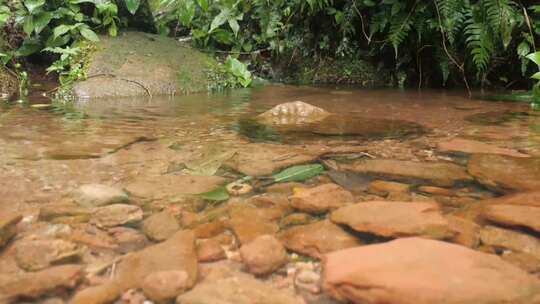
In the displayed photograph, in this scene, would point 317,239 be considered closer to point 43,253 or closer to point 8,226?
point 43,253

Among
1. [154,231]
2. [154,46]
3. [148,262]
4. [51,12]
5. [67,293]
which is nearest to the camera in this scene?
[67,293]

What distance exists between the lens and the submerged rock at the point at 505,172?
1.44 metres

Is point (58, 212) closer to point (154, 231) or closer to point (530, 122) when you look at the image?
point (154, 231)

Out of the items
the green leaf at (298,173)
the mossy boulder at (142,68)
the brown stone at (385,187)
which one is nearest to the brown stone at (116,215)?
the green leaf at (298,173)

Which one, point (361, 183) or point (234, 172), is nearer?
point (361, 183)

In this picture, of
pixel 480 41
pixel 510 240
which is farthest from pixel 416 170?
pixel 480 41

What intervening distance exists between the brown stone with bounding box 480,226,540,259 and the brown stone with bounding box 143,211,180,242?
2.48ft

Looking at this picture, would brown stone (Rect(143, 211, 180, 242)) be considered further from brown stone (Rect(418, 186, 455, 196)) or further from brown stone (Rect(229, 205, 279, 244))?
brown stone (Rect(418, 186, 455, 196))

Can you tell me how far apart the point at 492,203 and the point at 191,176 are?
94 cm

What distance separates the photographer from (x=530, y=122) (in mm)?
2492

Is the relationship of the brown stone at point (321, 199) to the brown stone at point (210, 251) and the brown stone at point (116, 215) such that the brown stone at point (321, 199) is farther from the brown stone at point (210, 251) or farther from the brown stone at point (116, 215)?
the brown stone at point (116, 215)

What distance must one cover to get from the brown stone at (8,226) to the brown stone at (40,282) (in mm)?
181

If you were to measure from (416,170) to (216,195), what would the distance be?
2.31 feet

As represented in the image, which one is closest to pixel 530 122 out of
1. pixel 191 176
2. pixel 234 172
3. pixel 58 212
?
pixel 234 172
